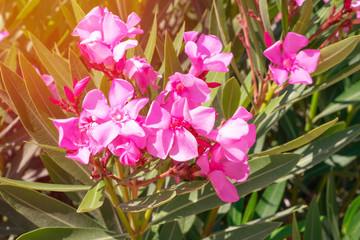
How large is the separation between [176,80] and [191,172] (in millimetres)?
216

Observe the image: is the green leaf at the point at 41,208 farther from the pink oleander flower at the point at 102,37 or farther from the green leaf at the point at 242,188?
the pink oleander flower at the point at 102,37

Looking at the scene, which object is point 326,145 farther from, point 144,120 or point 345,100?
point 144,120

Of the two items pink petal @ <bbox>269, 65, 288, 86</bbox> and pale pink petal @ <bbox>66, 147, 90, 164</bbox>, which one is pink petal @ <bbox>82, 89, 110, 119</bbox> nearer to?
pale pink petal @ <bbox>66, 147, 90, 164</bbox>

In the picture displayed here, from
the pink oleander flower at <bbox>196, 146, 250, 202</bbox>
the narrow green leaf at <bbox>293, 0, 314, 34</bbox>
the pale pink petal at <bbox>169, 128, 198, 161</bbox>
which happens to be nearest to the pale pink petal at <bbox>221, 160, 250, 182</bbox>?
the pink oleander flower at <bbox>196, 146, 250, 202</bbox>

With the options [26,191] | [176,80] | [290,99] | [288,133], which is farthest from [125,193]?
[288,133]

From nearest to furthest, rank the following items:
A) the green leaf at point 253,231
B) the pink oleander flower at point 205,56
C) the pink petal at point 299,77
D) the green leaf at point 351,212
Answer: the pink oleander flower at point 205,56 → the pink petal at point 299,77 → the green leaf at point 253,231 → the green leaf at point 351,212

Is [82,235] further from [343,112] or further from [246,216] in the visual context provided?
[343,112]

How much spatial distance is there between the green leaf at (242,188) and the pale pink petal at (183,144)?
1.04 ft

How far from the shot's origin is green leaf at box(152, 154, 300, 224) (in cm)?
100

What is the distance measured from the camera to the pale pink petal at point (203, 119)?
74 cm

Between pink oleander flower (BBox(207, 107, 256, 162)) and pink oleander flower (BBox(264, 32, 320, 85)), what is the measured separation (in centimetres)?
25

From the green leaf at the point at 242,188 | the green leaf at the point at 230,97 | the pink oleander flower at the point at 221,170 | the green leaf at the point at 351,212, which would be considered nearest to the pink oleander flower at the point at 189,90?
the pink oleander flower at the point at 221,170

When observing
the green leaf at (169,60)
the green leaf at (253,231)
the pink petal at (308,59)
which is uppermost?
the green leaf at (169,60)

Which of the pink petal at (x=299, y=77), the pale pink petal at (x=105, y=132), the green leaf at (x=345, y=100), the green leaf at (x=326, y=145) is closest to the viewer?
the pale pink petal at (x=105, y=132)
